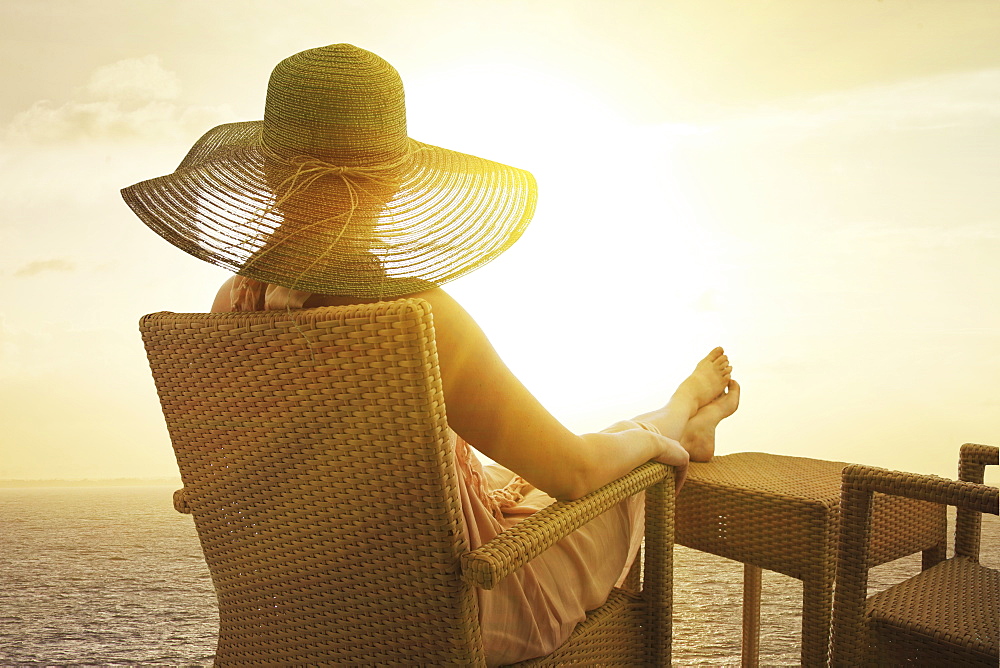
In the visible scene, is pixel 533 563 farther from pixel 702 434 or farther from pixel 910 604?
pixel 702 434

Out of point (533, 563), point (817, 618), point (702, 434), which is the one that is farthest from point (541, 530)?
point (702, 434)

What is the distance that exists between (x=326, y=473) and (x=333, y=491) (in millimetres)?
Answer: 27

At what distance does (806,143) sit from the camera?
12.1 ft

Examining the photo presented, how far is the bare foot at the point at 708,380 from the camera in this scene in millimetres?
2072

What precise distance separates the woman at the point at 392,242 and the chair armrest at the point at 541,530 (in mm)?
24

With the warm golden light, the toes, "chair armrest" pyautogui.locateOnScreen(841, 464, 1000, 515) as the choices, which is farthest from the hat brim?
the warm golden light

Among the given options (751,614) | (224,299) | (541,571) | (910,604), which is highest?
(224,299)

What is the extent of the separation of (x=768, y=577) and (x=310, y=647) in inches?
87.9

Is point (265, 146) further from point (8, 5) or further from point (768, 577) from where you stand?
point (8, 5)

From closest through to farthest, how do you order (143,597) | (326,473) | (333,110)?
(326,473) → (333,110) → (143,597)

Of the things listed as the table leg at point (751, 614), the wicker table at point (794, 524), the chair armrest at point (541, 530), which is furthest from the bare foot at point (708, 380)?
the chair armrest at point (541, 530)

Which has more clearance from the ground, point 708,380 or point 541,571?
point 708,380

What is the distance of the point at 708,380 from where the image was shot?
2129 millimetres

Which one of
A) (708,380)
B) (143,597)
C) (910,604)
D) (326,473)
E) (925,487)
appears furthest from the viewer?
(143,597)
